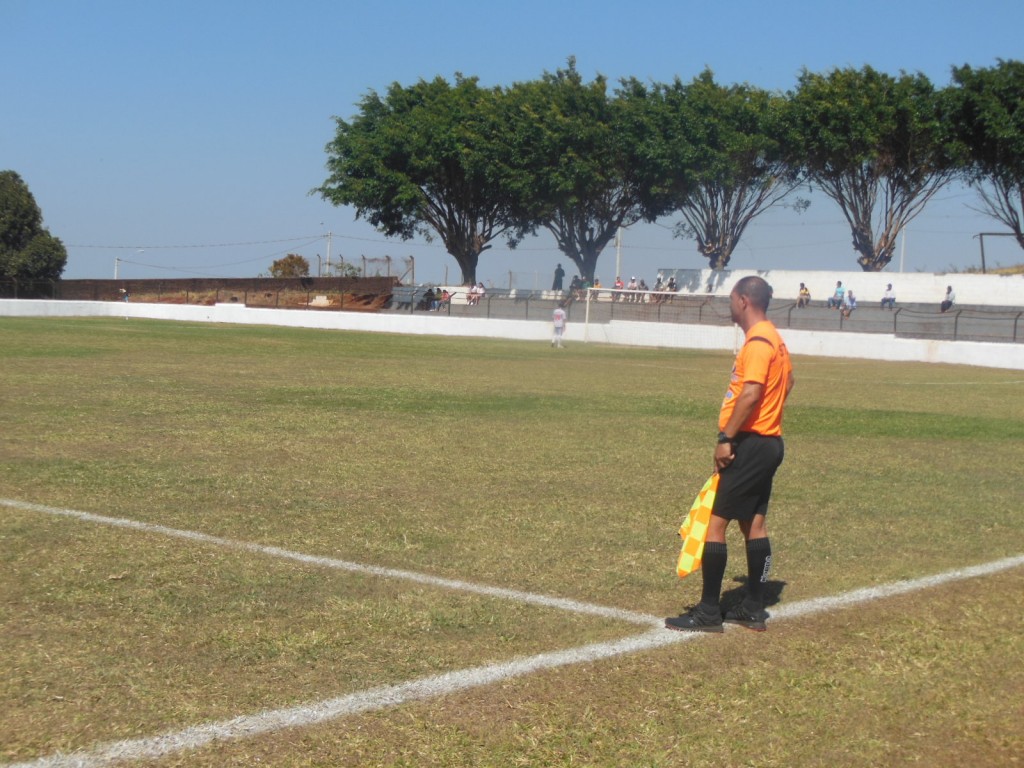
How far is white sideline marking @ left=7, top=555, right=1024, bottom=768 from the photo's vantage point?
408 centimetres

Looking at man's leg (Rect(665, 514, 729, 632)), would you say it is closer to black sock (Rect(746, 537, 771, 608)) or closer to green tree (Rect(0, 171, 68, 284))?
black sock (Rect(746, 537, 771, 608))

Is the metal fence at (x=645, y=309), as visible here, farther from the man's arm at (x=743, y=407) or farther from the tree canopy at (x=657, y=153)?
the man's arm at (x=743, y=407)

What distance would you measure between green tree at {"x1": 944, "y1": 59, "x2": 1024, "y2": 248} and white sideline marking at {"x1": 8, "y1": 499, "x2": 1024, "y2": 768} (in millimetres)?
49605

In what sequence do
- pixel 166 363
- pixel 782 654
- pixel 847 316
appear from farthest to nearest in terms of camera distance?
pixel 847 316 → pixel 166 363 → pixel 782 654

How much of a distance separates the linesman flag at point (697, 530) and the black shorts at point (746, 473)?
0.05m

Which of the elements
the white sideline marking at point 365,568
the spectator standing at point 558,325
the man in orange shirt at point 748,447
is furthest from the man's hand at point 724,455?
the spectator standing at point 558,325

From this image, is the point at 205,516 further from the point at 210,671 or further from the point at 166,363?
the point at 166,363

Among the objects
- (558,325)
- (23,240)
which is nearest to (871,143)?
(558,325)

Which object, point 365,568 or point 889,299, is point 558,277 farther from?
point 365,568

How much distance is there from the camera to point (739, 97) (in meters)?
60.3

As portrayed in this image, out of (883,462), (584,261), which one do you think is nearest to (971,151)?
(584,261)

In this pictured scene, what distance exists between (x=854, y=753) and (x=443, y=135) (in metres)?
62.6

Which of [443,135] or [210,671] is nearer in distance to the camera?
[210,671]

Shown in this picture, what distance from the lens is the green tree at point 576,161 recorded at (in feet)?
201
